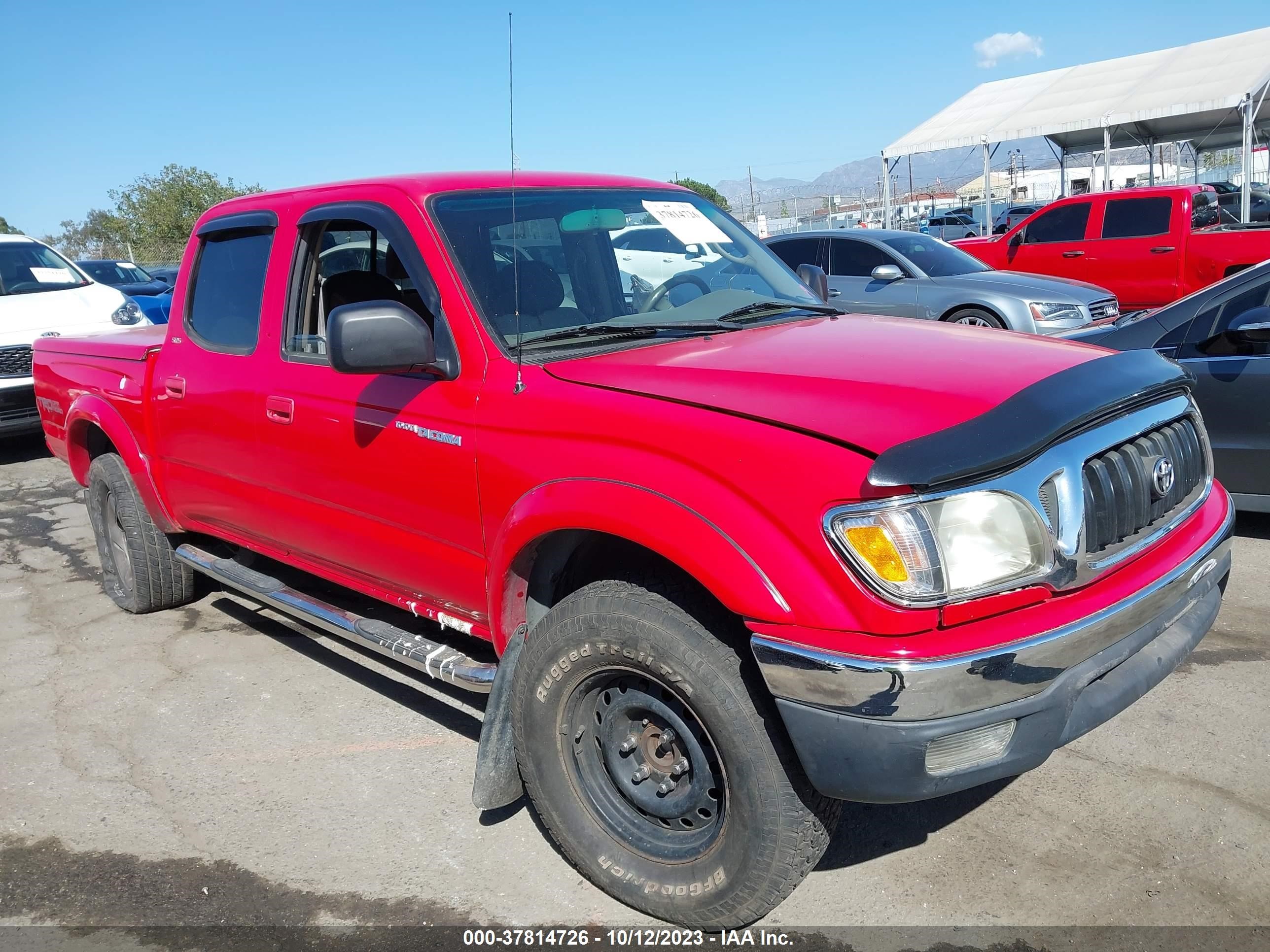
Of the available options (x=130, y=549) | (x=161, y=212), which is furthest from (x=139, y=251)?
(x=130, y=549)

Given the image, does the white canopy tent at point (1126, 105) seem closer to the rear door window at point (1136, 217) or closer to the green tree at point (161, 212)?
the rear door window at point (1136, 217)

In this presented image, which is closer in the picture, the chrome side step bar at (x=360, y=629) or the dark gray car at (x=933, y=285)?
the chrome side step bar at (x=360, y=629)

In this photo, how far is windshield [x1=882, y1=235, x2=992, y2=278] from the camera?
11156mm

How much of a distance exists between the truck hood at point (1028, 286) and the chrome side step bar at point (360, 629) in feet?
26.3

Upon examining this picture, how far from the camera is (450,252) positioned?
3.26m

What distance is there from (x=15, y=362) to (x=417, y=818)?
7813 mm

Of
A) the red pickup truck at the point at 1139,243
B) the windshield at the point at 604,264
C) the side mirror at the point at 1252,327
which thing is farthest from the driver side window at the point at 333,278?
the red pickup truck at the point at 1139,243

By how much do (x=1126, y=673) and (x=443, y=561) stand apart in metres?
1.92

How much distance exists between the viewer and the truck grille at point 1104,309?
10406mm

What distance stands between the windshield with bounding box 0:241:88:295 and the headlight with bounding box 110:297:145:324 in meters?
0.74

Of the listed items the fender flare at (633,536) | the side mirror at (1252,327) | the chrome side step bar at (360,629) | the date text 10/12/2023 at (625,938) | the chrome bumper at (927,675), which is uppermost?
the side mirror at (1252,327)

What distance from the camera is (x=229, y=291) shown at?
4289 millimetres

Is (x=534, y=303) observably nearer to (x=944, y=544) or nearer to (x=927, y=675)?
(x=944, y=544)

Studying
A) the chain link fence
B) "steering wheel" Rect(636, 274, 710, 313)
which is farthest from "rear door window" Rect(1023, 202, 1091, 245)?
the chain link fence
